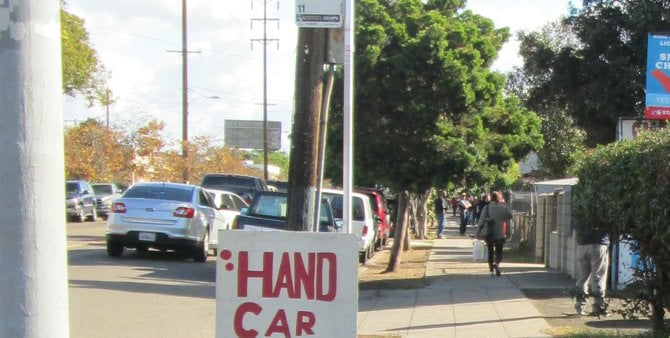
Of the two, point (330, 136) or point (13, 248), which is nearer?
point (13, 248)

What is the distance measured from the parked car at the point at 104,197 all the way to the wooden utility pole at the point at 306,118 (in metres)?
35.7

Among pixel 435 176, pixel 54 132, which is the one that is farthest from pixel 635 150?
pixel 435 176

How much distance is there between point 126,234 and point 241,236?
13.6m

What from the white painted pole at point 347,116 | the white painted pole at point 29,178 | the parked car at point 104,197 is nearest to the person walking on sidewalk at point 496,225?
the white painted pole at point 347,116

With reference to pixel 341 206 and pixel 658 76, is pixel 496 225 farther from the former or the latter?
pixel 658 76

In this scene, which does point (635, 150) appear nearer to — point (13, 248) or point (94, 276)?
point (13, 248)

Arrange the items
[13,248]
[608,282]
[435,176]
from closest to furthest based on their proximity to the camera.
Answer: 1. [13,248]
2. [608,282]
3. [435,176]

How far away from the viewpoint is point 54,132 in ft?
11.7

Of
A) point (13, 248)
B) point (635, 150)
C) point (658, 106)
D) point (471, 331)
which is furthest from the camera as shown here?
point (658, 106)

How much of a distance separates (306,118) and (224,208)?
13817mm

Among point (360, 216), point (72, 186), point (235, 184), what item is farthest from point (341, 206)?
point (72, 186)

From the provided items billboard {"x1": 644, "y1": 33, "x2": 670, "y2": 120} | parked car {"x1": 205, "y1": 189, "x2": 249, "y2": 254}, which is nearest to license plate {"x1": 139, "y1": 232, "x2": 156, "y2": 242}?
parked car {"x1": 205, "y1": 189, "x2": 249, "y2": 254}

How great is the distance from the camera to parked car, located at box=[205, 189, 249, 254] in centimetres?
2067

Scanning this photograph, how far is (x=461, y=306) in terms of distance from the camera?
14.3 meters
